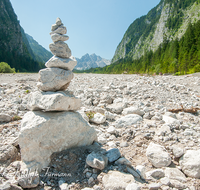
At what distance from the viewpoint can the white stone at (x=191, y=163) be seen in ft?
10.6

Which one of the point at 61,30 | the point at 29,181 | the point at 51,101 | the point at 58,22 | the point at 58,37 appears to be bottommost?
the point at 29,181

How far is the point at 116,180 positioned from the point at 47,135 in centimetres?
226

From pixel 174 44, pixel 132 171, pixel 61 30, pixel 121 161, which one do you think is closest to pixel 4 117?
pixel 61 30

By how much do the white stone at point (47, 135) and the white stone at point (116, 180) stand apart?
4.84 ft

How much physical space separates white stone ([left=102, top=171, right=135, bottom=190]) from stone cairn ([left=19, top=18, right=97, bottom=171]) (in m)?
1.47

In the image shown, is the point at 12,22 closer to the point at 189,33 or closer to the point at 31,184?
the point at 189,33

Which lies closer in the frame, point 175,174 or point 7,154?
point 175,174

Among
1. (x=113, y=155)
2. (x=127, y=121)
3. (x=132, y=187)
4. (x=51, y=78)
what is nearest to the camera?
(x=132, y=187)

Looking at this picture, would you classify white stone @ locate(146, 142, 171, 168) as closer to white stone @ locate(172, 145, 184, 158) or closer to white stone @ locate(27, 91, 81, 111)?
white stone @ locate(172, 145, 184, 158)

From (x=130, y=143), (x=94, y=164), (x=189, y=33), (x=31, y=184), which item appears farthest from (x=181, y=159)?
(x=189, y=33)

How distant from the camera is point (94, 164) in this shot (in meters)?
3.33

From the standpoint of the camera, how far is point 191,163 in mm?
3314

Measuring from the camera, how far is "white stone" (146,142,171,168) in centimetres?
362

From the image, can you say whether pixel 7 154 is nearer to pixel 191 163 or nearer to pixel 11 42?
pixel 191 163
